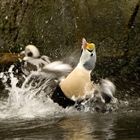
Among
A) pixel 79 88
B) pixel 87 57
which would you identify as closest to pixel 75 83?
pixel 79 88

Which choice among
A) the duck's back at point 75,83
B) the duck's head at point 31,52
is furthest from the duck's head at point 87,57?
the duck's head at point 31,52

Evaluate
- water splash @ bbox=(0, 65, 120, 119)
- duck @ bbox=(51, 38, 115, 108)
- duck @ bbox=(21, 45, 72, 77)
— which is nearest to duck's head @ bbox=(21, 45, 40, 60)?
duck @ bbox=(21, 45, 72, 77)

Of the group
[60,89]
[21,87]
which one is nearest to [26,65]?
[21,87]

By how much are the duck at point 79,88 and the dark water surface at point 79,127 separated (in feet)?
1.13

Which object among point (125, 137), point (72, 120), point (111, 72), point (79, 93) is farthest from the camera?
point (111, 72)

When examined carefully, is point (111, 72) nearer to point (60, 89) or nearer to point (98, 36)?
point (98, 36)

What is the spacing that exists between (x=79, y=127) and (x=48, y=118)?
90cm

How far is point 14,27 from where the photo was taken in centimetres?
983

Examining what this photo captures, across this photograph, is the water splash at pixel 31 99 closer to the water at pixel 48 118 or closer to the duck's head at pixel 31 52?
the water at pixel 48 118

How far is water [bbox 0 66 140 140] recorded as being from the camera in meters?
5.53

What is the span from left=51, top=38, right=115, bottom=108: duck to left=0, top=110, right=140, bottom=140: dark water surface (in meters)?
0.34

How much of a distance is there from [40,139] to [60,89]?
2.07m

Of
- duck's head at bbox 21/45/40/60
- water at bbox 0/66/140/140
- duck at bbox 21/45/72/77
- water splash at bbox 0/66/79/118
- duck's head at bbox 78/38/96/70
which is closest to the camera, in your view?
water at bbox 0/66/140/140

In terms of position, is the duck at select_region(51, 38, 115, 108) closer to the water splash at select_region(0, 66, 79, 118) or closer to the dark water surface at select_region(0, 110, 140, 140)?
the water splash at select_region(0, 66, 79, 118)
